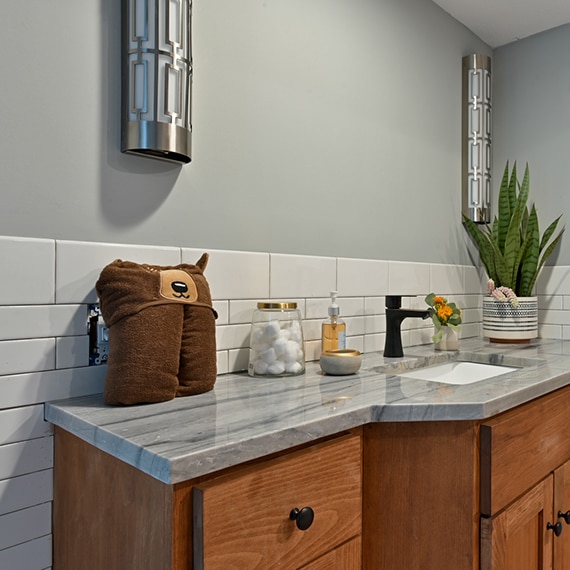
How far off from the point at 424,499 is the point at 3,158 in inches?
43.1

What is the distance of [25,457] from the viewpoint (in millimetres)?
1027

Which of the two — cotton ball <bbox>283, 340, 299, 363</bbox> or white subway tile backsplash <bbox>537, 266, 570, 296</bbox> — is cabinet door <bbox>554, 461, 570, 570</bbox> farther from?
white subway tile backsplash <bbox>537, 266, 570, 296</bbox>

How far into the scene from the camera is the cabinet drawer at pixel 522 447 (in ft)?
3.56

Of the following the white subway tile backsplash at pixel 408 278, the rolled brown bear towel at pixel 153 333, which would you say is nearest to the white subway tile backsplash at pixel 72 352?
the rolled brown bear towel at pixel 153 333

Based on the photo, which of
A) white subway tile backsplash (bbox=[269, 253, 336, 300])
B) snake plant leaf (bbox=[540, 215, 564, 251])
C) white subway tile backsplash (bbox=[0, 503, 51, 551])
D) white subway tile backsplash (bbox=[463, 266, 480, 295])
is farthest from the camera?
white subway tile backsplash (bbox=[463, 266, 480, 295])

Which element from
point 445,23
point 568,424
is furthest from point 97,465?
point 445,23

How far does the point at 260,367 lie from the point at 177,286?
35 centimetres

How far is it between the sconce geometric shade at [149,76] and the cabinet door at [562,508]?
1319 millimetres

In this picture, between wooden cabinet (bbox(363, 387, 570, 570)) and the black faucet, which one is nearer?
wooden cabinet (bbox(363, 387, 570, 570))

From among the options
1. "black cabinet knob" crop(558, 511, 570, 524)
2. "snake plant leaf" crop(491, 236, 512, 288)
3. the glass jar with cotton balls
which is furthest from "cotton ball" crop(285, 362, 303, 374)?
"snake plant leaf" crop(491, 236, 512, 288)

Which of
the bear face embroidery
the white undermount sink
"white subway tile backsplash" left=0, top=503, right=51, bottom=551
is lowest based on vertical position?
"white subway tile backsplash" left=0, top=503, right=51, bottom=551

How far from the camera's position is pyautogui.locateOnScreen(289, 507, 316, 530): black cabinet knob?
34.7 inches

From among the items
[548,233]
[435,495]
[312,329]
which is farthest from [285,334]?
[548,233]

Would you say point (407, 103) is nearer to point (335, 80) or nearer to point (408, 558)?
point (335, 80)
